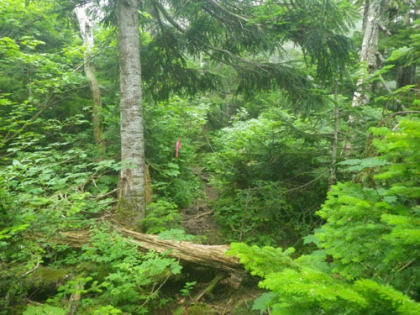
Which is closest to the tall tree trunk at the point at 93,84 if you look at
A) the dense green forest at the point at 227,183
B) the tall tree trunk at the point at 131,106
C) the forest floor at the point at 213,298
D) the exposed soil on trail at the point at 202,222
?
the dense green forest at the point at 227,183

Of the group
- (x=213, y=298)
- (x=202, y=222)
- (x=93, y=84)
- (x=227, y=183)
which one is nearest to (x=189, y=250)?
(x=213, y=298)

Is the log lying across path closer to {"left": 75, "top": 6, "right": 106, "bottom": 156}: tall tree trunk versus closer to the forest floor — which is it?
the forest floor

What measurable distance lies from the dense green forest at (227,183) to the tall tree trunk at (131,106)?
1.0 inches

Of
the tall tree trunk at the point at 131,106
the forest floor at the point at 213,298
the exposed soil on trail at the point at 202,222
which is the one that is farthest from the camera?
the exposed soil on trail at the point at 202,222

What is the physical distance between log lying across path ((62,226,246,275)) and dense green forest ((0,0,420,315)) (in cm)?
3

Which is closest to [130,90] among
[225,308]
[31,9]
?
[225,308]

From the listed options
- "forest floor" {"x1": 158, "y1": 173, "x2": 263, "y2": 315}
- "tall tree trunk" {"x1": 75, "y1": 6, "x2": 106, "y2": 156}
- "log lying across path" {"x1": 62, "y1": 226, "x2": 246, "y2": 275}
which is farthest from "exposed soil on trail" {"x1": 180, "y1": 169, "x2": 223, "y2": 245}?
"tall tree trunk" {"x1": 75, "y1": 6, "x2": 106, "y2": 156}

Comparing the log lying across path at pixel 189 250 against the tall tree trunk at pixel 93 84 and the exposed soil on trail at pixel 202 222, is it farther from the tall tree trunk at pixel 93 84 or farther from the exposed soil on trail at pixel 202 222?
the tall tree trunk at pixel 93 84

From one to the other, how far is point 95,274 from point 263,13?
527cm

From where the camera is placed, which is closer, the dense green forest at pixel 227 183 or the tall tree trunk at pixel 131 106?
the dense green forest at pixel 227 183

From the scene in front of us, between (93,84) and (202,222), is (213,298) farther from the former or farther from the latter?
(93,84)

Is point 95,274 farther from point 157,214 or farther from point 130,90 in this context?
point 130,90

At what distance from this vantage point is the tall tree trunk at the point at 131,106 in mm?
4891

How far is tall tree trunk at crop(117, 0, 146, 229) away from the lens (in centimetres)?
489
